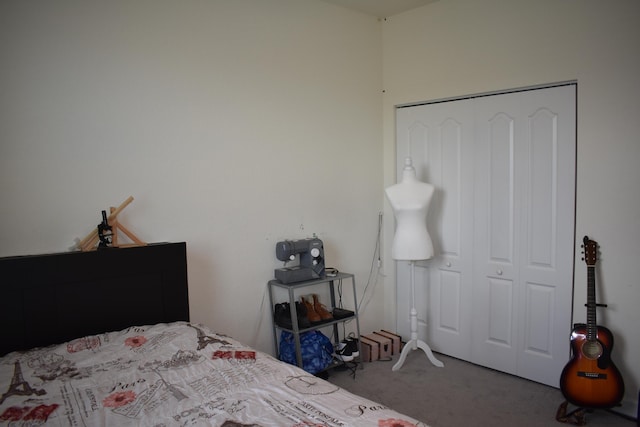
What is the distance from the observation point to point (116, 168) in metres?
2.53

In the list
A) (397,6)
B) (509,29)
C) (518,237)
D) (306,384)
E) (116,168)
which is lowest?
→ (306,384)

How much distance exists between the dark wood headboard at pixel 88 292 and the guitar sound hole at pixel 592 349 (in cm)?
232

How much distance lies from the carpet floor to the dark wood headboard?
1430 millimetres

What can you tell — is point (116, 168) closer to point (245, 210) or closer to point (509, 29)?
point (245, 210)

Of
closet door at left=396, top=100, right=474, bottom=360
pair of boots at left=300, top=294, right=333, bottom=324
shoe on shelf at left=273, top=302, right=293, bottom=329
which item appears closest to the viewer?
shoe on shelf at left=273, top=302, right=293, bottom=329

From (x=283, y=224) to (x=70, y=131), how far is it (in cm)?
151

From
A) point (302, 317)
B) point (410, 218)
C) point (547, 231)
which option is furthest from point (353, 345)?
point (547, 231)

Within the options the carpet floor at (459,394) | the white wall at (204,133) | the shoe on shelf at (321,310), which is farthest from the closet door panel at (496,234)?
the shoe on shelf at (321,310)

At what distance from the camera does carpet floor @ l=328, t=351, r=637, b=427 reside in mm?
2707

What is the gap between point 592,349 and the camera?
→ 2.64 metres

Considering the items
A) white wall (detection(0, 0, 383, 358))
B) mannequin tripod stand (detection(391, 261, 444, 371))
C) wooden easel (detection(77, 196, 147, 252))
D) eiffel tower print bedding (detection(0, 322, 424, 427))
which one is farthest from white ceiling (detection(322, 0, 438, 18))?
eiffel tower print bedding (detection(0, 322, 424, 427))

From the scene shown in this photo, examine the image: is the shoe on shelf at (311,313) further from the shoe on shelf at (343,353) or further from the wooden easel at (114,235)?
the wooden easel at (114,235)

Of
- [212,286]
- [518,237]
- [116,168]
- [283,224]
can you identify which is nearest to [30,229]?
[116,168]

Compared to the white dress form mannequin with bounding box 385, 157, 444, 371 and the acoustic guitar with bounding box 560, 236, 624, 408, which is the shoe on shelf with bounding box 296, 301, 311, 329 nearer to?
the white dress form mannequin with bounding box 385, 157, 444, 371
